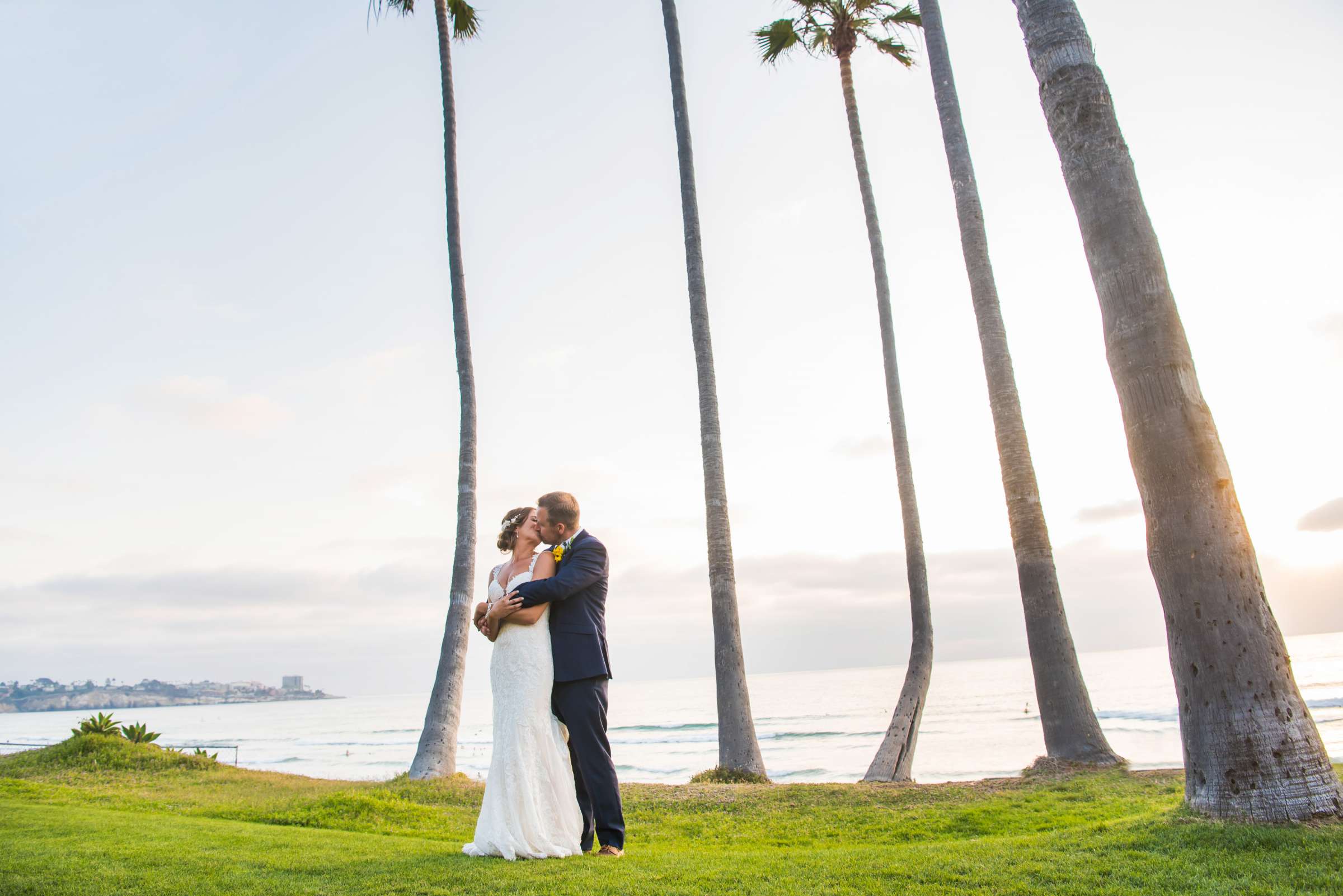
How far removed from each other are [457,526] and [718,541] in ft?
15.5

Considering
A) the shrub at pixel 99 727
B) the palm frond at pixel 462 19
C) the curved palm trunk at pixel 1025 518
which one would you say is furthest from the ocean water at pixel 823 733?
the palm frond at pixel 462 19

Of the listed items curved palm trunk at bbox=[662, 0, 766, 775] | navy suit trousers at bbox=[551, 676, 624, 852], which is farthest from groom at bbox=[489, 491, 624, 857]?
curved palm trunk at bbox=[662, 0, 766, 775]

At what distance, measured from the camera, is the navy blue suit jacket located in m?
5.18

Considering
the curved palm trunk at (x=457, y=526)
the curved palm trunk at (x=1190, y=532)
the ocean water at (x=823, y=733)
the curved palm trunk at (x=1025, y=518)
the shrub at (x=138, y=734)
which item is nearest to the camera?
the curved palm trunk at (x=1190, y=532)

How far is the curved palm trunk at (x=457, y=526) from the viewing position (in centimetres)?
1277

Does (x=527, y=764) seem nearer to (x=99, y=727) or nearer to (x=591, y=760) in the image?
(x=591, y=760)

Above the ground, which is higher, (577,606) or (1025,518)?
(1025,518)

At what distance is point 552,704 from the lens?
5371 mm

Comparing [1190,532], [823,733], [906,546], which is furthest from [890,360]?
[823,733]

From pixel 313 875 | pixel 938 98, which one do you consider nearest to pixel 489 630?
pixel 313 875

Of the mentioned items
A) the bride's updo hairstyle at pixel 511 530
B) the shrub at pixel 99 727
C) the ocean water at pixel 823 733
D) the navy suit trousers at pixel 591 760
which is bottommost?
the ocean water at pixel 823 733

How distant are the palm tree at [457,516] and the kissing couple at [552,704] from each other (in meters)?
7.77

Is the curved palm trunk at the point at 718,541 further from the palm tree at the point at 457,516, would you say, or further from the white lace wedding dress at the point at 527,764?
the white lace wedding dress at the point at 527,764

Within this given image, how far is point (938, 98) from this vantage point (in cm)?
1269
